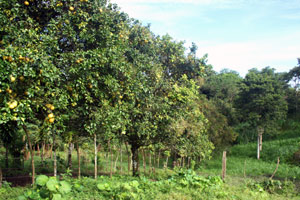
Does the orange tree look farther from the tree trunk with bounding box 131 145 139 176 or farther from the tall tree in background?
the tall tree in background

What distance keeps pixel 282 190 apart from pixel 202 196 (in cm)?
523

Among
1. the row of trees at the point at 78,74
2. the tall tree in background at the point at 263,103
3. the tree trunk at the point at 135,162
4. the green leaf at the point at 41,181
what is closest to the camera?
the green leaf at the point at 41,181

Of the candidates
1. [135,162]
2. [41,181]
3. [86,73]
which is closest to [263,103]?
[135,162]

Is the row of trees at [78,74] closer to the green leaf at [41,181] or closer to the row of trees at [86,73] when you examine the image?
the row of trees at [86,73]

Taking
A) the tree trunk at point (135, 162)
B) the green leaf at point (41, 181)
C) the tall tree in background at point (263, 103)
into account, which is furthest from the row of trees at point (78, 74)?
the tall tree in background at point (263, 103)

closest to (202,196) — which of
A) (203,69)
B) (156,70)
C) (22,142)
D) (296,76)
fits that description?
(156,70)

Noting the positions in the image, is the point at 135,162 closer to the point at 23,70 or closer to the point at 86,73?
the point at 86,73

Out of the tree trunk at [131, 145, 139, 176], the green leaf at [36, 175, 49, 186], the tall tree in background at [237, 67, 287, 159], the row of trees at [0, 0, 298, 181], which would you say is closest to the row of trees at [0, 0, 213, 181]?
the row of trees at [0, 0, 298, 181]

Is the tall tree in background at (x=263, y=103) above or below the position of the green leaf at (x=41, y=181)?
above

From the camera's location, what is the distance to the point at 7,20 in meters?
5.36

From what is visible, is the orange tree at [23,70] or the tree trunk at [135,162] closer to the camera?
the orange tree at [23,70]

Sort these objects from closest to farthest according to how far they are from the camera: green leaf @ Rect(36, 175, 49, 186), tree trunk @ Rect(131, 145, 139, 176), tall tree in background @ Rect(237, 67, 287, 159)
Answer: green leaf @ Rect(36, 175, 49, 186)
tree trunk @ Rect(131, 145, 139, 176)
tall tree in background @ Rect(237, 67, 287, 159)

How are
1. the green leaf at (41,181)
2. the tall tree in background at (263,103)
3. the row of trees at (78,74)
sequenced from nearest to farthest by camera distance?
the green leaf at (41,181) → the row of trees at (78,74) → the tall tree in background at (263,103)

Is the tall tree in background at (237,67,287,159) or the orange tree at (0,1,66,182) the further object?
the tall tree in background at (237,67,287,159)
